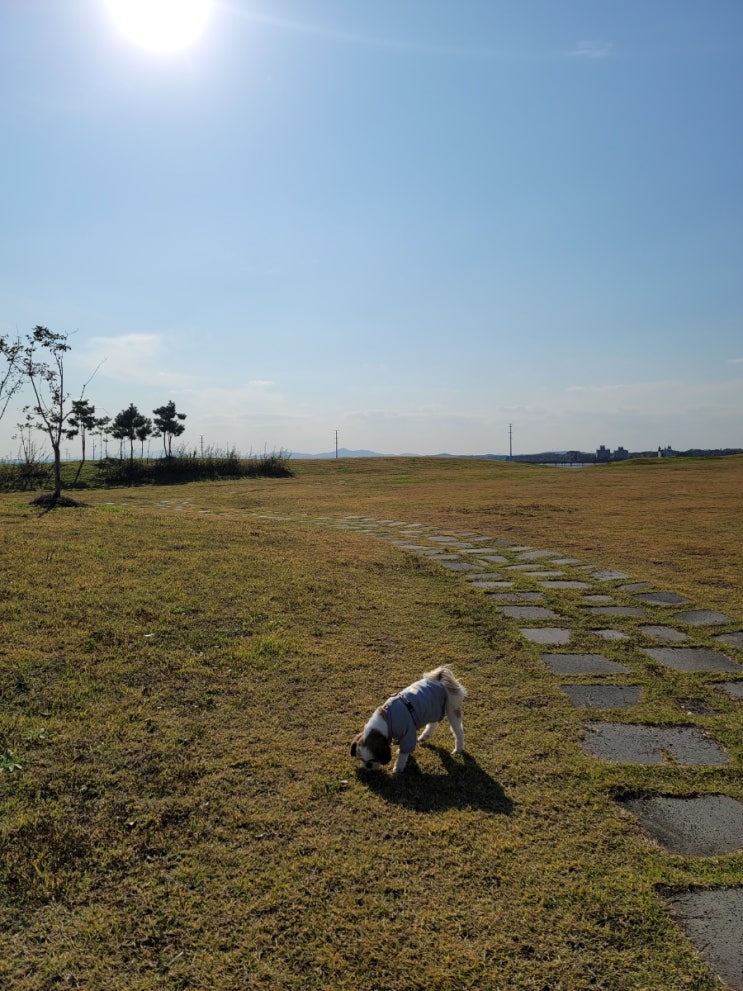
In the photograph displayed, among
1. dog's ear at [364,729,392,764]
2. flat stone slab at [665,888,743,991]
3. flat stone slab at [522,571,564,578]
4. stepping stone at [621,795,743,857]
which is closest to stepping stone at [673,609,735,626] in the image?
flat stone slab at [522,571,564,578]

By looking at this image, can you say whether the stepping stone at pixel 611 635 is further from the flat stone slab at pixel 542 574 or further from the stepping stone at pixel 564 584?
the flat stone slab at pixel 542 574

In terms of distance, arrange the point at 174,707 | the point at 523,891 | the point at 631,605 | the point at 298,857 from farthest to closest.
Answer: the point at 631,605 → the point at 174,707 → the point at 298,857 → the point at 523,891

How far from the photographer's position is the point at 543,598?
21.7 ft

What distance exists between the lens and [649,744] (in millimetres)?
3523

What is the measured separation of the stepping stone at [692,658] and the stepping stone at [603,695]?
72cm

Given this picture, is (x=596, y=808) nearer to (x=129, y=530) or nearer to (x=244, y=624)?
(x=244, y=624)

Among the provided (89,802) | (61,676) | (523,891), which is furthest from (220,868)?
(61,676)

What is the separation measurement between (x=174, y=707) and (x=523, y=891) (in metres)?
2.45

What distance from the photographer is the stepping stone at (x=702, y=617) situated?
5.76 meters

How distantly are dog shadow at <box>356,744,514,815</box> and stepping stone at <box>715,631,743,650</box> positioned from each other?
10.7ft

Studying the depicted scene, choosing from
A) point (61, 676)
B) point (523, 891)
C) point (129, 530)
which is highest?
point (129, 530)

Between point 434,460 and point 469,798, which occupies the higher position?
point 434,460

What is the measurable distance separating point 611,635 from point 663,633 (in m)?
0.54

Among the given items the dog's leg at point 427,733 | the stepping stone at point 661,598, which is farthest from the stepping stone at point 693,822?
the stepping stone at point 661,598
